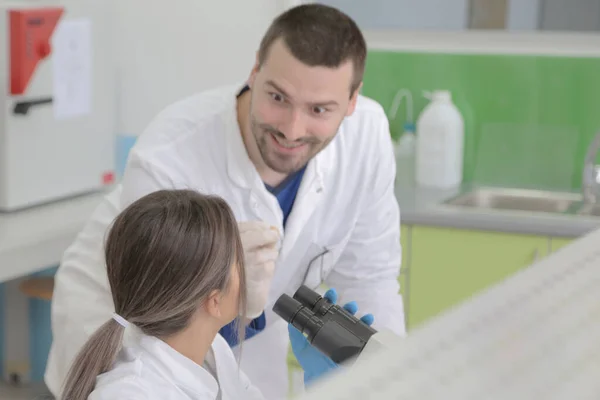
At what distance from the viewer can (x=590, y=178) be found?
321 cm

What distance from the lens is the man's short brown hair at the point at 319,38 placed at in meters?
1.83

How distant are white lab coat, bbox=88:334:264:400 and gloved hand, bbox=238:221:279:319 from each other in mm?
182

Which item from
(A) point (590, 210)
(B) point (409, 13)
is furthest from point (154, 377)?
(B) point (409, 13)

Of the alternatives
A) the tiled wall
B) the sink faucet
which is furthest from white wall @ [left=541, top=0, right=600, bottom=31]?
the sink faucet

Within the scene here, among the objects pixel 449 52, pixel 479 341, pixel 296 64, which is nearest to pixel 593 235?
pixel 479 341

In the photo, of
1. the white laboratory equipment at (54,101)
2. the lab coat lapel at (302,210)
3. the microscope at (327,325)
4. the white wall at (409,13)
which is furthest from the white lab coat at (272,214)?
the white wall at (409,13)

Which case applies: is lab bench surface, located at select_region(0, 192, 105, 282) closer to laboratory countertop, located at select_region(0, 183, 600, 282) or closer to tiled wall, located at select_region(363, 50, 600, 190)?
laboratory countertop, located at select_region(0, 183, 600, 282)

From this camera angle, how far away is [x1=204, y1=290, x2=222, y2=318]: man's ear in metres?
1.60

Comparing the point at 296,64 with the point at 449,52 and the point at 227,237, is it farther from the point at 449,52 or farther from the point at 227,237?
the point at 449,52

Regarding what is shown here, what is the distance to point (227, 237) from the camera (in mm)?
1611

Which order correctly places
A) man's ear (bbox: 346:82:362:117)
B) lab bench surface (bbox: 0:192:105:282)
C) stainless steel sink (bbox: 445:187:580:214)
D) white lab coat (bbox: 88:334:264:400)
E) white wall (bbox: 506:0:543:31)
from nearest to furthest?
white lab coat (bbox: 88:334:264:400), man's ear (bbox: 346:82:362:117), lab bench surface (bbox: 0:192:105:282), stainless steel sink (bbox: 445:187:580:214), white wall (bbox: 506:0:543:31)

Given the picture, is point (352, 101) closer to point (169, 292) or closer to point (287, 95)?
point (287, 95)

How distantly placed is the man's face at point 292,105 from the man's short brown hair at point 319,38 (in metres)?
0.02

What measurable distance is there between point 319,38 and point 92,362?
0.75m
